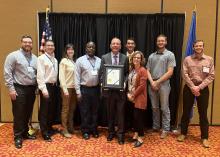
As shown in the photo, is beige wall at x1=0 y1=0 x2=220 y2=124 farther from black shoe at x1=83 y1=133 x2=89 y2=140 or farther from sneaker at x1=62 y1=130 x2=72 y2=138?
black shoe at x1=83 y1=133 x2=89 y2=140

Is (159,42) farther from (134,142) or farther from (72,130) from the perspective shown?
(72,130)

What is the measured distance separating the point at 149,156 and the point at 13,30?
3.29 meters

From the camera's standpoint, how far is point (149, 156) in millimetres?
3957

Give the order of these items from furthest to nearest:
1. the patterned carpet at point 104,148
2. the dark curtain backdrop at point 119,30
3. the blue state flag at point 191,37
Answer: the dark curtain backdrop at point 119,30 → the blue state flag at point 191,37 → the patterned carpet at point 104,148

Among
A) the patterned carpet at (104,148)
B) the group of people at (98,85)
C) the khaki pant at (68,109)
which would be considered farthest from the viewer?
the khaki pant at (68,109)

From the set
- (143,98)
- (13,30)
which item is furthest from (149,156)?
(13,30)

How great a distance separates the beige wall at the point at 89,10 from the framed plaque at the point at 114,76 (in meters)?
1.36

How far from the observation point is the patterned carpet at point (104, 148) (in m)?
4.01

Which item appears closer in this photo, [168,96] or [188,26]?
[168,96]

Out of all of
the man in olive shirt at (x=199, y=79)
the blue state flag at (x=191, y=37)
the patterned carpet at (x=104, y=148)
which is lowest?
the patterned carpet at (x=104, y=148)

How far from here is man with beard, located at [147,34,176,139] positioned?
461 cm

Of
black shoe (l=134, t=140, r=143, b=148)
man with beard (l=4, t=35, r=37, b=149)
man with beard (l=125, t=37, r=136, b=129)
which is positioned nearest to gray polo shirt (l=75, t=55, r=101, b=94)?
man with beard (l=125, t=37, r=136, b=129)

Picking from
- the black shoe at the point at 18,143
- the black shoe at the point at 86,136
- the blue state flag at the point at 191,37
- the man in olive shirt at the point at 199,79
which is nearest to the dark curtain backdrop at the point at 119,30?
the blue state flag at the point at 191,37

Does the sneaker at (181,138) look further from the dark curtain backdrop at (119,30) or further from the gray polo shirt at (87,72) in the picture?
the gray polo shirt at (87,72)
